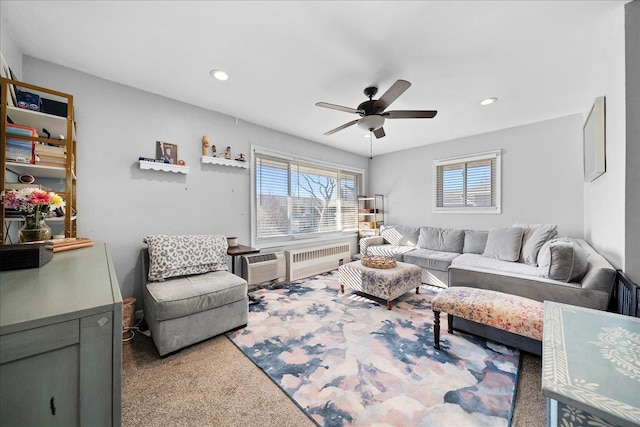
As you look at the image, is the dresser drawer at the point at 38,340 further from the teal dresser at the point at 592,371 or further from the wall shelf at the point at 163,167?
the wall shelf at the point at 163,167

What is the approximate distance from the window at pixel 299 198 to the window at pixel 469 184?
1741 mm

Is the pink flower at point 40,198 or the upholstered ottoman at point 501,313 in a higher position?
the pink flower at point 40,198

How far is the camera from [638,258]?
5.09 ft

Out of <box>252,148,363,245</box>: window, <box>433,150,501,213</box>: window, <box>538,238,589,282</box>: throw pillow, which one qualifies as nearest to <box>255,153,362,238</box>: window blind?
<box>252,148,363,245</box>: window

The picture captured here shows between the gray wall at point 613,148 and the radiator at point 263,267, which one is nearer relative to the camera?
the gray wall at point 613,148

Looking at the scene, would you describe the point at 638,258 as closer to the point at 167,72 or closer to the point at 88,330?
the point at 88,330

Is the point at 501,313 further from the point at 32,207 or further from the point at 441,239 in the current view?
the point at 32,207

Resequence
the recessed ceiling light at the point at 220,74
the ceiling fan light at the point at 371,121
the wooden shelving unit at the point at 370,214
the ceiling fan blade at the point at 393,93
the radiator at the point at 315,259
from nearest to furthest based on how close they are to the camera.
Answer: the ceiling fan blade at the point at 393,93
the recessed ceiling light at the point at 220,74
the ceiling fan light at the point at 371,121
the radiator at the point at 315,259
the wooden shelving unit at the point at 370,214

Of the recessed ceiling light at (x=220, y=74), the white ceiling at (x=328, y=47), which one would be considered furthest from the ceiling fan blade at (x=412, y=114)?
the recessed ceiling light at (x=220, y=74)

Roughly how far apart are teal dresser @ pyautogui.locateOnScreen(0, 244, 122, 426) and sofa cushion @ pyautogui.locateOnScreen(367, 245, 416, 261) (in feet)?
12.8

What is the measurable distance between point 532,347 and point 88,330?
2.71 m

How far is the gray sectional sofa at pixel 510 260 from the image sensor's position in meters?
2.04

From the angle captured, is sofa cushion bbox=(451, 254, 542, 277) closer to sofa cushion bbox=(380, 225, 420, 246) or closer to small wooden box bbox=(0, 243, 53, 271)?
sofa cushion bbox=(380, 225, 420, 246)

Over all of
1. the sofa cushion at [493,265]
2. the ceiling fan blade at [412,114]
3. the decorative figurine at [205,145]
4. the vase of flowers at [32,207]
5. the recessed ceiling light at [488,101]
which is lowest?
the sofa cushion at [493,265]
